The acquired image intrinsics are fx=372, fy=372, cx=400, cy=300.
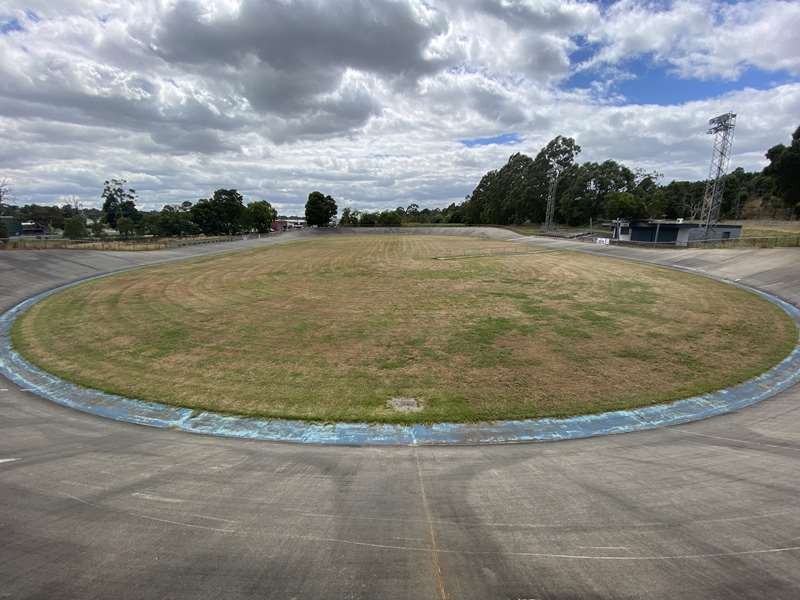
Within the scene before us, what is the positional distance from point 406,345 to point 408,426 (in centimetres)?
411

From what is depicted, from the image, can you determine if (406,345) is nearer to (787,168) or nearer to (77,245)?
(77,245)

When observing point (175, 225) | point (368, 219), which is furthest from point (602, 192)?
point (175, 225)

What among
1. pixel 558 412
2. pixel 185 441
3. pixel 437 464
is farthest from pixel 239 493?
pixel 558 412

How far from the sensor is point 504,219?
289 ft

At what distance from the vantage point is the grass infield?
7203mm

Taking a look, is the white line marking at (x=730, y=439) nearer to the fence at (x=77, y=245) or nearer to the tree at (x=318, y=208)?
the fence at (x=77, y=245)

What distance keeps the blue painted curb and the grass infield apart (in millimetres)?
278

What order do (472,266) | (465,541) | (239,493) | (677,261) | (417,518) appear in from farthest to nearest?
(677,261)
(472,266)
(239,493)
(417,518)
(465,541)

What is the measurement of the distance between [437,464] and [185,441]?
3.84 meters

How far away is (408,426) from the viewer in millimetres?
6109

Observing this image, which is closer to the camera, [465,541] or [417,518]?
[465,541]

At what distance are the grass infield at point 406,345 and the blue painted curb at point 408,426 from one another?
11.0 inches

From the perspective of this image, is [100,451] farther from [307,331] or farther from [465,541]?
[307,331]

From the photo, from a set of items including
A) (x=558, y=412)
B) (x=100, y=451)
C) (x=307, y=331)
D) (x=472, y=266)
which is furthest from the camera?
(x=472, y=266)
